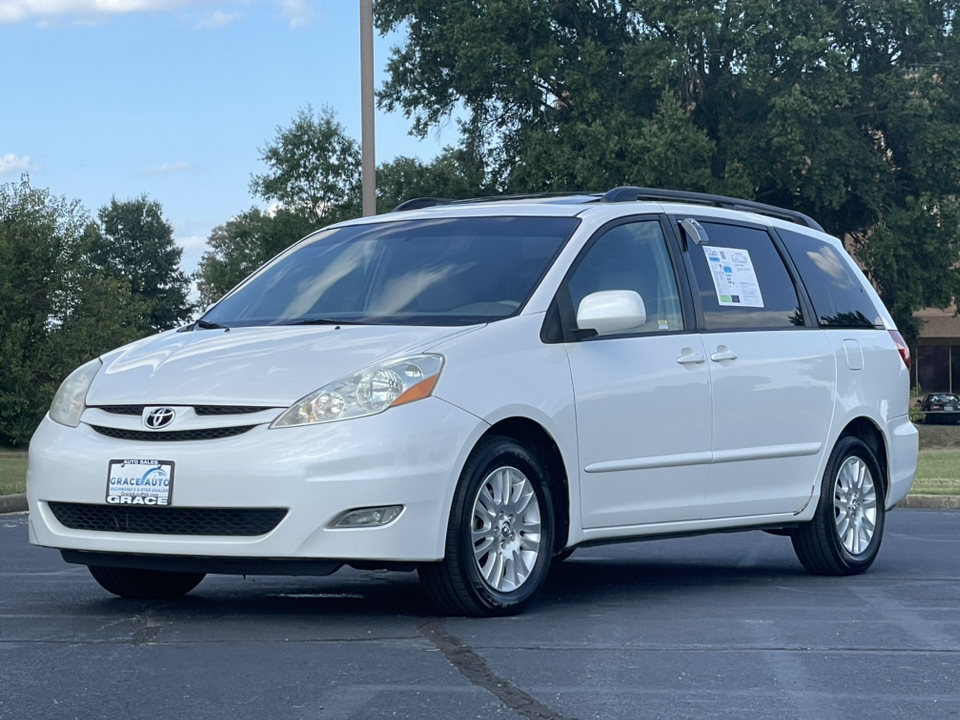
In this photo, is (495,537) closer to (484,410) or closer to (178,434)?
(484,410)

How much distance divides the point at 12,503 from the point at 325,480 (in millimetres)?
8684

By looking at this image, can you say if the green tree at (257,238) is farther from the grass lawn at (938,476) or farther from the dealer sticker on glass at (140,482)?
the dealer sticker on glass at (140,482)

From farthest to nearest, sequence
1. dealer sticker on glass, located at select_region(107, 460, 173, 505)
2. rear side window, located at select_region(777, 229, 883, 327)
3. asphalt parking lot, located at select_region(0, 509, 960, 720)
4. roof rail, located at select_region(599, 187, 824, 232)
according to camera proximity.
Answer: rear side window, located at select_region(777, 229, 883, 327), roof rail, located at select_region(599, 187, 824, 232), dealer sticker on glass, located at select_region(107, 460, 173, 505), asphalt parking lot, located at select_region(0, 509, 960, 720)

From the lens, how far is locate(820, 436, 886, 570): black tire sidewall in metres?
8.16

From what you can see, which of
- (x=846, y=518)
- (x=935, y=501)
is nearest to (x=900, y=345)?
A: (x=846, y=518)

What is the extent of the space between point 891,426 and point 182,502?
Result: 456 cm

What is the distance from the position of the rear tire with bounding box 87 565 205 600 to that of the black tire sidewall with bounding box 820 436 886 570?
3278 mm

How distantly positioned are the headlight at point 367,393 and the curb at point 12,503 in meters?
8.38

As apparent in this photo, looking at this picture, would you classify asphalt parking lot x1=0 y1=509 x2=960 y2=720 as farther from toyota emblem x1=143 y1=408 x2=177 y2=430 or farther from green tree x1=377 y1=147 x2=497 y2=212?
green tree x1=377 y1=147 x2=497 y2=212

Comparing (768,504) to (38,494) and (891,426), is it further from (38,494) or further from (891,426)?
(38,494)

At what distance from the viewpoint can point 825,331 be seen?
834 centimetres

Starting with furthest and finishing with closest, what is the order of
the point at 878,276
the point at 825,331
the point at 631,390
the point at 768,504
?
the point at 878,276, the point at 825,331, the point at 768,504, the point at 631,390

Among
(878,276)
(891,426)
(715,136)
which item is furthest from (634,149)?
(891,426)

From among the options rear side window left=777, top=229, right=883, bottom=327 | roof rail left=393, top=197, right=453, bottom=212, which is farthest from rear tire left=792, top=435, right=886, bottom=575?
roof rail left=393, top=197, right=453, bottom=212
